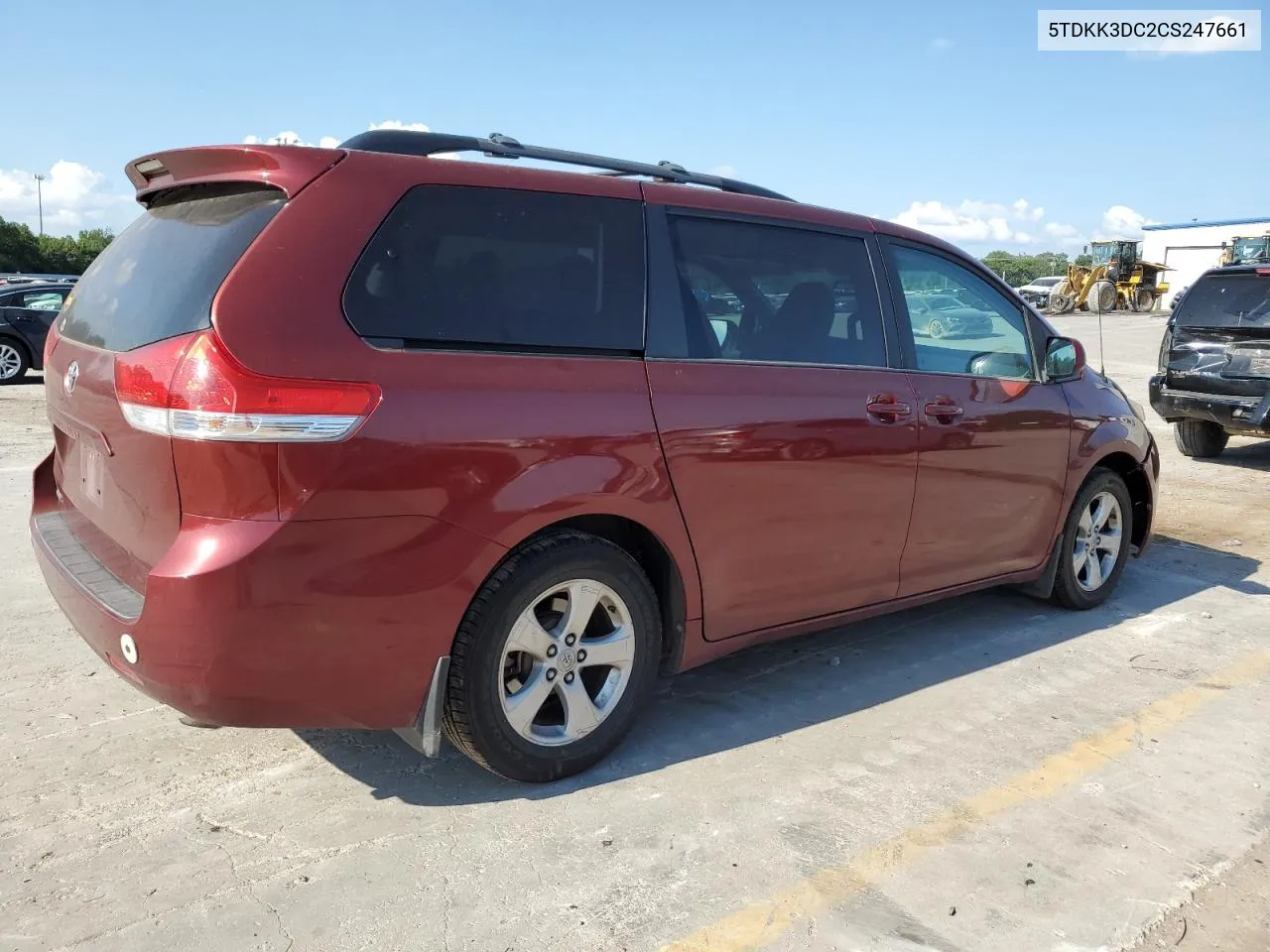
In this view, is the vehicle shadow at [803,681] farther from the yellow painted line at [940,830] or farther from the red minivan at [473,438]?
the yellow painted line at [940,830]

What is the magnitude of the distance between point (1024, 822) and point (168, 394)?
8.88 ft

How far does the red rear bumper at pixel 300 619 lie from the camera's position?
255 centimetres

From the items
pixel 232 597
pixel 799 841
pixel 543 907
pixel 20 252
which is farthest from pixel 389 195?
pixel 20 252

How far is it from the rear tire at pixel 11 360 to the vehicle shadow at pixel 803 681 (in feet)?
44.6

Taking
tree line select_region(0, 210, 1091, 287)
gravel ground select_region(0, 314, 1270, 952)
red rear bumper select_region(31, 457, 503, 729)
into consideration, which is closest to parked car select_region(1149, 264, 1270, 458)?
gravel ground select_region(0, 314, 1270, 952)

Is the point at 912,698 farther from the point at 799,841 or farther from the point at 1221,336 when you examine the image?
the point at 1221,336

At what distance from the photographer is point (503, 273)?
3.01m

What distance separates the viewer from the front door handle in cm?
409

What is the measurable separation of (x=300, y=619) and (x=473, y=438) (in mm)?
653

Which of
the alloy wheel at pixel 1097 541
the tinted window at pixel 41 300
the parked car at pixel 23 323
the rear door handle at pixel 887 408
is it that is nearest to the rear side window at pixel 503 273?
the rear door handle at pixel 887 408

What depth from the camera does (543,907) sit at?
256cm

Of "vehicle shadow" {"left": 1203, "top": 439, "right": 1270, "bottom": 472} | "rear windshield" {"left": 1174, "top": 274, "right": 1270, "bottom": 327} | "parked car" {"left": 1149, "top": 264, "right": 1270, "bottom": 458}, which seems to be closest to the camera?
"parked car" {"left": 1149, "top": 264, "right": 1270, "bottom": 458}

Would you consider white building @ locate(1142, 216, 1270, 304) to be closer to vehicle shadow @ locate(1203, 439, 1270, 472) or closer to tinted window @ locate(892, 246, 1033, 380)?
vehicle shadow @ locate(1203, 439, 1270, 472)

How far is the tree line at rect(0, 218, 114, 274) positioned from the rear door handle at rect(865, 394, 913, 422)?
58665 mm
